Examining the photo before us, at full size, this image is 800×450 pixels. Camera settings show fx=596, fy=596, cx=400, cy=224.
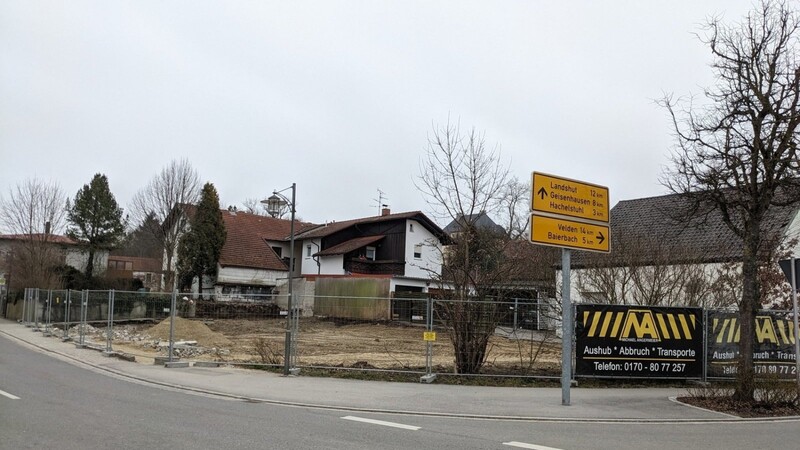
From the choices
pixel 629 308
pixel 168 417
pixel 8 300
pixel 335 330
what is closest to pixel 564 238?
pixel 629 308

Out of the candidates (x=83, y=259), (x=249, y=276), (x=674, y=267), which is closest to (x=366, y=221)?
(x=249, y=276)

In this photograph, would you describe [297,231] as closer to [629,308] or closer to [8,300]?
[8,300]

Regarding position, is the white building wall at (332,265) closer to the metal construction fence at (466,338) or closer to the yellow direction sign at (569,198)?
the metal construction fence at (466,338)

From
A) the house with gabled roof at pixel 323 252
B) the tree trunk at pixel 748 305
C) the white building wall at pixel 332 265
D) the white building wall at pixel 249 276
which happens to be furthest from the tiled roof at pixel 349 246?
the tree trunk at pixel 748 305

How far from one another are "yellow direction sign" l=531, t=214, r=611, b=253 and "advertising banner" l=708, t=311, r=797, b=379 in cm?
442

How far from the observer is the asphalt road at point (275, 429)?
715 centimetres

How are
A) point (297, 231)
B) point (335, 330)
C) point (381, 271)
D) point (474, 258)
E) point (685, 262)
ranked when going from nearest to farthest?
point (474, 258)
point (685, 262)
point (335, 330)
point (381, 271)
point (297, 231)

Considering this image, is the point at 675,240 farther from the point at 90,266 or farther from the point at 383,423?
Answer: the point at 90,266

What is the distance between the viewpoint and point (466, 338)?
14227 mm

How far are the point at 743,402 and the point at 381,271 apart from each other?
1551 inches

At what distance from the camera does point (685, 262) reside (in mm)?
19125

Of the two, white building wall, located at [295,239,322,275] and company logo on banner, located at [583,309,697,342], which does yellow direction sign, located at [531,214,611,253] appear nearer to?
company logo on banner, located at [583,309,697,342]

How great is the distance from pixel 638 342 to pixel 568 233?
3997 millimetres

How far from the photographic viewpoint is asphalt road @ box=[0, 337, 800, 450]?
7.15 m
